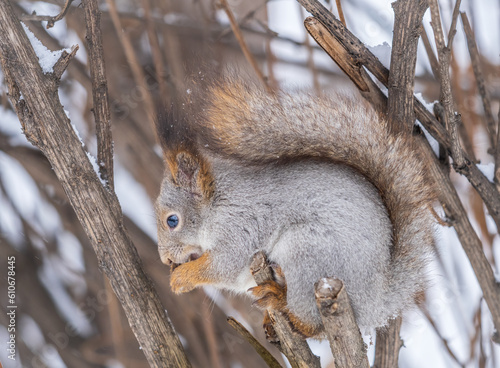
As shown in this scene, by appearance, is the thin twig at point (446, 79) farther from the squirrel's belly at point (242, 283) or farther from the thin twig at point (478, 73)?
the squirrel's belly at point (242, 283)

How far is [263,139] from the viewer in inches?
→ 58.0

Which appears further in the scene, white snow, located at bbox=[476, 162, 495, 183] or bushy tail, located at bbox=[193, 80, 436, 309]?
white snow, located at bbox=[476, 162, 495, 183]

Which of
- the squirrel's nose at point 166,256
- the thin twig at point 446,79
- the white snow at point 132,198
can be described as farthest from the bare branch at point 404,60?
the white snow at point 132,198

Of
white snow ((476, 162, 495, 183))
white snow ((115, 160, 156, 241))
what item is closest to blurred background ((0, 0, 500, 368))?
white snow ((115, 160, 156, 241))

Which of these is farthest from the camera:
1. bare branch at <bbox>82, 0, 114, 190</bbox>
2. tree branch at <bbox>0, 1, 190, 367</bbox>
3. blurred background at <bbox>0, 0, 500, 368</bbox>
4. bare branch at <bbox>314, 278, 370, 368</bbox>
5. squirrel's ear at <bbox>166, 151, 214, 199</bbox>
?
blurred background at <bbox>0, 0, 500, 368</bbox>

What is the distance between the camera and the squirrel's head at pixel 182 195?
1556mm

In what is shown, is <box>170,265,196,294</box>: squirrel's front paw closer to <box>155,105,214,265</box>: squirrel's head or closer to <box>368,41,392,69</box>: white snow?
<box>155,105,214,265</box>: squirrel's head

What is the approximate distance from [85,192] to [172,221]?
1.01ft

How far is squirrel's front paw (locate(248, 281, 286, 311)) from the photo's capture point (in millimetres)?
1438

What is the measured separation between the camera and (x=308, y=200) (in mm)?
1455

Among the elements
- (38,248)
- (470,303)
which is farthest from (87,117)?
(470,303)

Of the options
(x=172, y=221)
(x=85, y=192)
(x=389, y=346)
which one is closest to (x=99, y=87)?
(x=85, y=192)

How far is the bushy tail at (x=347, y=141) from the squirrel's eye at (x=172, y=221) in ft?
0.88

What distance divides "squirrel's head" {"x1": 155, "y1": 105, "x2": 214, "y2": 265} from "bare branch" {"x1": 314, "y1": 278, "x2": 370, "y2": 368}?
505mm
